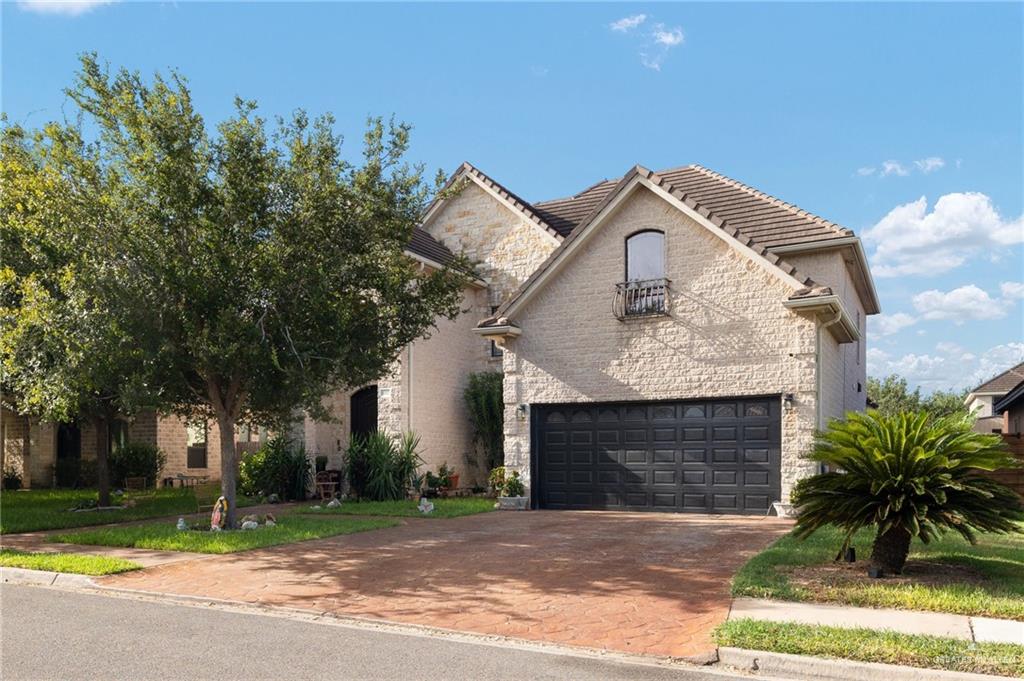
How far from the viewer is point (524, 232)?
79.4 feet

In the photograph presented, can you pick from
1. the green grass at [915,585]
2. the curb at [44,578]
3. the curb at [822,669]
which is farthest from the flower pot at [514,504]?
the curb at [822,669]

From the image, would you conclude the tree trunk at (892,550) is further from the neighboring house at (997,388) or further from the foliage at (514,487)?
the neighboring house at (997,388)

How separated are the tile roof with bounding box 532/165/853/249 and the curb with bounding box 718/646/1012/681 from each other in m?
12.2

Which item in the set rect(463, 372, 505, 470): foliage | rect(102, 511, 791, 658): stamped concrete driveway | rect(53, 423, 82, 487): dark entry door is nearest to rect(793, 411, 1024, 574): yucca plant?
rect(102, 511, 791, 658): stamped concrete driveway

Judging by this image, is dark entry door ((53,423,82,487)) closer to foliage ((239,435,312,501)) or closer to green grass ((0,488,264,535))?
green grass ((0,488,264,535))

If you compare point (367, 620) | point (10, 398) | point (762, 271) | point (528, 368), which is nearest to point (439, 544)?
point (367, 620)

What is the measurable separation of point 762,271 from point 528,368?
579 cm

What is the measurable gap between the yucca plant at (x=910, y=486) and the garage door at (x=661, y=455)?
7.55m

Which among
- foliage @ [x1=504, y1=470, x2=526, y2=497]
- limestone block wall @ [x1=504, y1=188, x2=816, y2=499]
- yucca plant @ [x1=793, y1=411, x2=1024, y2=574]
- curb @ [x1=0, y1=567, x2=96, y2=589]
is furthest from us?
foliage @ [x1=504, y1=470, x2=526, y2=497]

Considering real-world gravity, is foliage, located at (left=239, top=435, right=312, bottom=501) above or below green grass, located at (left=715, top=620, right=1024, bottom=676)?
below

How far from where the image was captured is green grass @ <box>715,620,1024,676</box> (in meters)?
6.06

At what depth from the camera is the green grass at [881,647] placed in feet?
19.9

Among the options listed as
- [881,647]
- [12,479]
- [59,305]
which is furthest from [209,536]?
[12,479]

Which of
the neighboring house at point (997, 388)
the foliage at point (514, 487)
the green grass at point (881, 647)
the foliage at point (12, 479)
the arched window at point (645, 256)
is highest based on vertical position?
the arched window at point (645, 256)
